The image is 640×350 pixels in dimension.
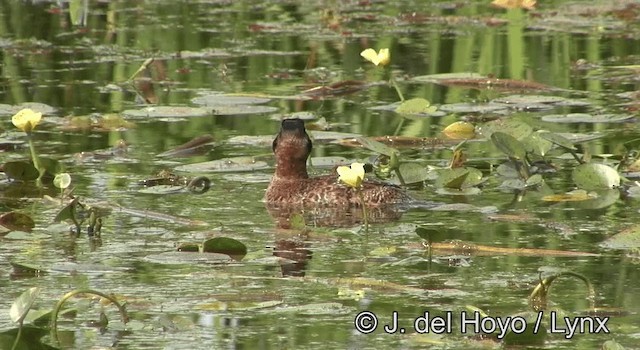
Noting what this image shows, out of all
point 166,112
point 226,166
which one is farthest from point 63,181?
point 166,112

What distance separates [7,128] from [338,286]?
4175 millimetres

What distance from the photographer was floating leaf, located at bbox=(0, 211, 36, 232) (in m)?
6.67

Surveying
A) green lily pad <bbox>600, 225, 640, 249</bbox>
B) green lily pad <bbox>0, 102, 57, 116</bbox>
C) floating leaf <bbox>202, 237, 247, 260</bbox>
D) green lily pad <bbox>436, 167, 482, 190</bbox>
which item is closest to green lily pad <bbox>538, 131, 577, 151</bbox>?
green lily pad <bbox>436, 167, 482, 190</bbox>

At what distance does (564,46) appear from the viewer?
12867mm

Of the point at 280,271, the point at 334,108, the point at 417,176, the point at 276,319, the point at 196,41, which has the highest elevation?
the point at 196,41

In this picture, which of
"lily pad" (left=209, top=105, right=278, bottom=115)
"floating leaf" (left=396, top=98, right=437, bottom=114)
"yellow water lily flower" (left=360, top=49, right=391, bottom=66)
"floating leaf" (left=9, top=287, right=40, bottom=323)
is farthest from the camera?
"lily pad" (left=209, top=105, right=278, bottom=115)

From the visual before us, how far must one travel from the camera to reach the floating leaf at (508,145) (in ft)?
25.2

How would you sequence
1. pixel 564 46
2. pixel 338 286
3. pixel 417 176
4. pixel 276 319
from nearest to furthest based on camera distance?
pixel 276 319 → pixel 338 286 → pixel 417 176 → pixel 564 46

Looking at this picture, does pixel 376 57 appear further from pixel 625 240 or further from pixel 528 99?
pixel 625 240

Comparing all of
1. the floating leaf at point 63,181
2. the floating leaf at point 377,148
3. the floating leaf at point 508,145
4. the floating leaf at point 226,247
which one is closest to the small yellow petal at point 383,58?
the floating leaf at point 377,148

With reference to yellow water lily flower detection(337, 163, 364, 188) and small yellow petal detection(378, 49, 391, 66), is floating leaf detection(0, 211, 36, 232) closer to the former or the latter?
yellow water lily flower detection(337, 163, 364, 188)

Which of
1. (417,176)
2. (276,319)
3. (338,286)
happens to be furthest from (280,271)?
(417,176)

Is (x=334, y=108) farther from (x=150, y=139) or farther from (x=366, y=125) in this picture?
(x=150, y=139)

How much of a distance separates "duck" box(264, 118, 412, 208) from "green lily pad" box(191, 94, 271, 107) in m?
2.18
